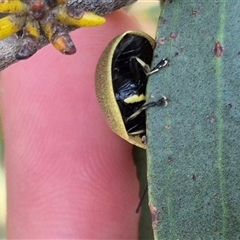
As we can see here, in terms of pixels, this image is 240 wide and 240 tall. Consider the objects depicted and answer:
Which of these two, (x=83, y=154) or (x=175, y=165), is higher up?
(x=175, y=165)

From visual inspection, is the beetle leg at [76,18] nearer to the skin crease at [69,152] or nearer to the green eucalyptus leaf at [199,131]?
the green eucalyptus leaf at [199,131]

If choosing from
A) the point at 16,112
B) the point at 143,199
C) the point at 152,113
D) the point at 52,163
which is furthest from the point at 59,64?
the point at 152,113

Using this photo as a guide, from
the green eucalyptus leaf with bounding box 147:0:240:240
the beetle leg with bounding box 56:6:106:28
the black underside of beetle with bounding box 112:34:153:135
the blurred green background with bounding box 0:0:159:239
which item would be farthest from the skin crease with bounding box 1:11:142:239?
the beetle leg with bounding box 56:6:106:28

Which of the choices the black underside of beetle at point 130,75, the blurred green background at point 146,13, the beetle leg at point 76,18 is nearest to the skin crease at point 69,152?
the blurred green background at point 146,13

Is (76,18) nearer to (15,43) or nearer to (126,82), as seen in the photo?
(15,43)

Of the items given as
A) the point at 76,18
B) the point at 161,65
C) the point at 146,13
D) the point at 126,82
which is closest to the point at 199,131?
the point at 161,65

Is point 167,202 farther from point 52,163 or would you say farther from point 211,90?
point 52,163

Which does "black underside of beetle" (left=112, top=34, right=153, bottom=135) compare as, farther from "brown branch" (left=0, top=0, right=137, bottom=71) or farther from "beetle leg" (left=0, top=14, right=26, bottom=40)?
"beetle leg" (left=0, top=14, right=26, bottom=40)
